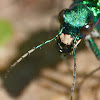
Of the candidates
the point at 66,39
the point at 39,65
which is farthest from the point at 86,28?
the point at 39,65

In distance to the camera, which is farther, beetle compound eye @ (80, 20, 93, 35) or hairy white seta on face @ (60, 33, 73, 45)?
beetle compound eye @ (80, 20, 93, 35)

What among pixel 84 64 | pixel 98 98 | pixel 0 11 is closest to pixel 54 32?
pixel 84 64

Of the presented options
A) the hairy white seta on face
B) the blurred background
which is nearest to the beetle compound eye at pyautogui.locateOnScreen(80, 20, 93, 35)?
the hairy white seta on face

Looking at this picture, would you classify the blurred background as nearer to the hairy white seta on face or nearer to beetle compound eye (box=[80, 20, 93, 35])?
the hairy white seta on face

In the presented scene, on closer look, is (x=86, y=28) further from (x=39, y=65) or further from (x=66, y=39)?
(x=39, y=65)

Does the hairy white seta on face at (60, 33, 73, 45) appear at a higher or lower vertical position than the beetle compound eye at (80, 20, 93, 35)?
lower

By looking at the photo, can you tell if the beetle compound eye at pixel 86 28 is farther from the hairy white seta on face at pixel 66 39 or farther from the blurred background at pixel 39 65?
the blurred background at pixel 39 65

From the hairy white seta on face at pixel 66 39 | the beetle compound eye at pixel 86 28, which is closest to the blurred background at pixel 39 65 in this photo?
the hairy white seta on face at pixel 66 39

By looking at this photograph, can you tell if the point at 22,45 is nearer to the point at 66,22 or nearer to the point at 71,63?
the point at 71,63
